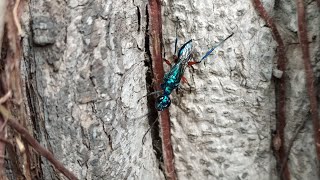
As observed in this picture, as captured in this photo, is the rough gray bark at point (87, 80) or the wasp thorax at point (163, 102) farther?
the wasp thorax at point (163, 102)

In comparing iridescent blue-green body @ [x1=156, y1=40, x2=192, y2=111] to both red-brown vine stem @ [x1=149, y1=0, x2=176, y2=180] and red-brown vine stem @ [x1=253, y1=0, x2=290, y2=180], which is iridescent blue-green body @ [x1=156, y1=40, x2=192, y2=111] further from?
red-brown vine stem @ [x1=253, y1=0, x2=290, y2=180]

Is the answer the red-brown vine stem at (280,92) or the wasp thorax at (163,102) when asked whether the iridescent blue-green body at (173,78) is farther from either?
the red-brown vine stem at (280,92)

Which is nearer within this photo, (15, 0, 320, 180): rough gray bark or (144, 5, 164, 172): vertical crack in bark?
(15, 0, 320, 180): rough gray bark

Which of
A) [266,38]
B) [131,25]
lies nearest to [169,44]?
[131,25]

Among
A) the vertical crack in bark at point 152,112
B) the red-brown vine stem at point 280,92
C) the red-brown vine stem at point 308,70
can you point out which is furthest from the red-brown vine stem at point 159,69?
the red-brown vine stem at point 308,70

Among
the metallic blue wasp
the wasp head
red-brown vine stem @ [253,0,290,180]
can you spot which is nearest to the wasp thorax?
the metallic blue wasp

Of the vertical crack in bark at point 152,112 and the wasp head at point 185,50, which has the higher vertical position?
the wasp head at point 185,50

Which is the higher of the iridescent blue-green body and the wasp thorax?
the iridescent blue-green body

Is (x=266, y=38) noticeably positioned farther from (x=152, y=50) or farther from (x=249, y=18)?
(x=152, y=50)
